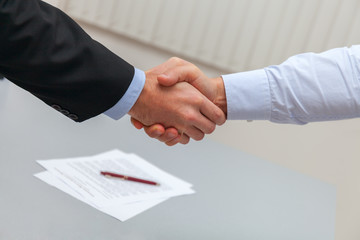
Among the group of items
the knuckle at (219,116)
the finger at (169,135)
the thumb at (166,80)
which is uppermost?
the thumb at (166,80)

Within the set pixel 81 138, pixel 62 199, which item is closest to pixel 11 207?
pixel 62 199

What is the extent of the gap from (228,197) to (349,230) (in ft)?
3.76

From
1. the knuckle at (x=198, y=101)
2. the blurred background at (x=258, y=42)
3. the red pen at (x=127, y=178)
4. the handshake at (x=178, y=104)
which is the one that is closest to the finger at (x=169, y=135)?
the handshake at (x=178, y=104)

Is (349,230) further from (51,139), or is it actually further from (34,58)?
(34,58)

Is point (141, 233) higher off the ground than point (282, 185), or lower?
higher

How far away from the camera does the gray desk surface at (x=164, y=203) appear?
0.70 meters

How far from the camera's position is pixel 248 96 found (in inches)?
47.1

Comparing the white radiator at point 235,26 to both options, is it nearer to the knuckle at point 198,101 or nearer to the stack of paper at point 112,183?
the knuckle at point 198,101

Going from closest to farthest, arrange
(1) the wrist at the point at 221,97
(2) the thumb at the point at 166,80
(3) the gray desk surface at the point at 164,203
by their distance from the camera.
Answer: (3) the gray desk surface at the point at 164,203 → (2) the thumb at the point at 166,80 → (1) the wrist at the point at 221,97

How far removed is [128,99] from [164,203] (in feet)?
0.95

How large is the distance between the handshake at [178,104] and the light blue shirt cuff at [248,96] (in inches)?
1.3

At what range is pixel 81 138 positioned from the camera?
1145 mm

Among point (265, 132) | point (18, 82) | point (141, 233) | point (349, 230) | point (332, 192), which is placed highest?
point (18, 82)

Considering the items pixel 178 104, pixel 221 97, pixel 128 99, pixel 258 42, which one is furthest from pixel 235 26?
pixel 128 99
